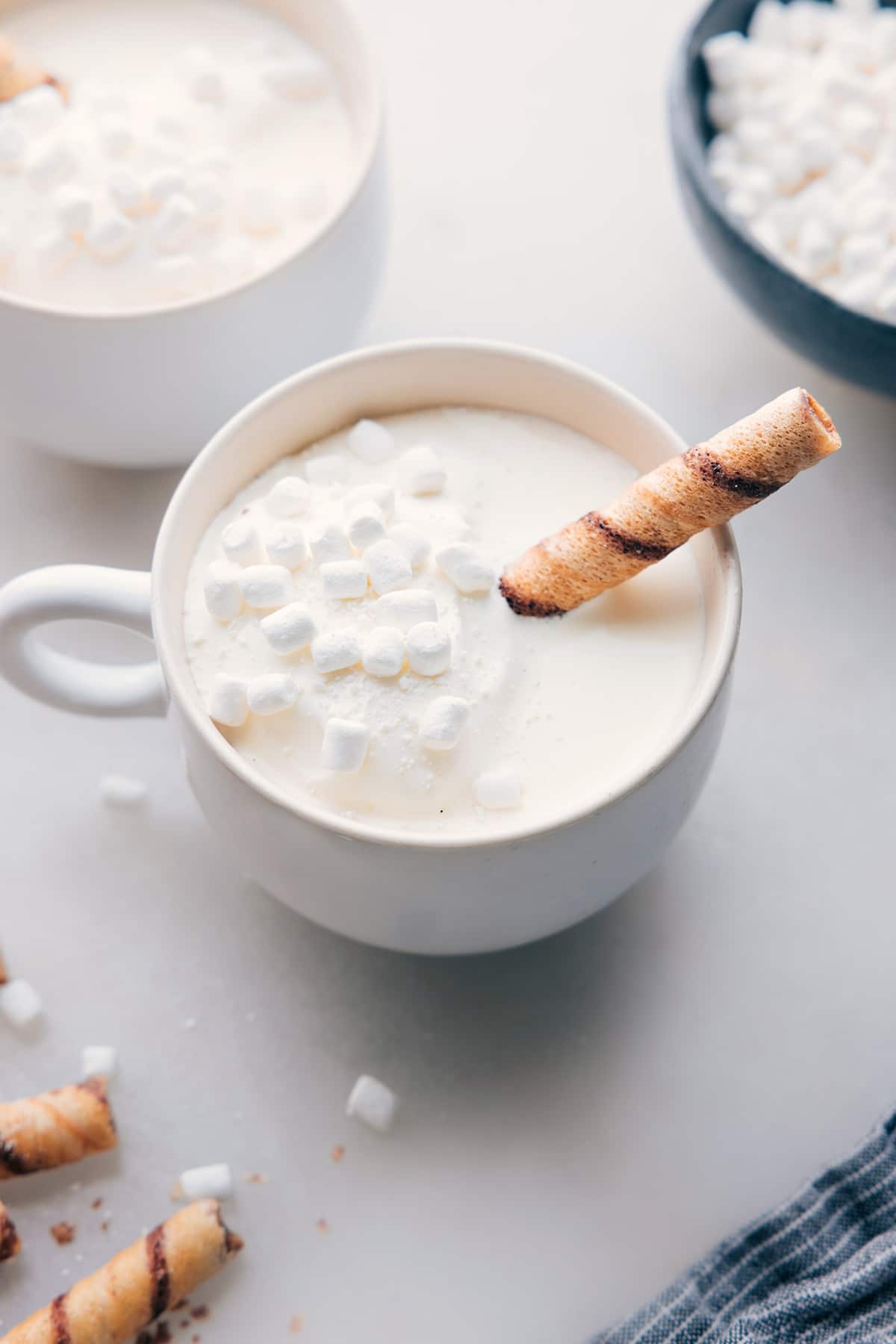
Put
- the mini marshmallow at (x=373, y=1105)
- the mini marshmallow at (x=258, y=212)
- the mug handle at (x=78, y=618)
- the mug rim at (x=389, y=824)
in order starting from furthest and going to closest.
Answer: the mini marshmallow at (x=258, y=212) → the mini marshmallow at (x=373, y=1105) → the mug handle at (x=78, y=618) → the mug rim at (x=389, y=824)

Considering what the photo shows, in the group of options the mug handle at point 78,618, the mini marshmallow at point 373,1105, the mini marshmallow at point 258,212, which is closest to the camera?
the mug handle at point 78,618

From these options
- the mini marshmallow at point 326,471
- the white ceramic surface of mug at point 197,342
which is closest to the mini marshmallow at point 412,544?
the mini marshmallow at point 326,471

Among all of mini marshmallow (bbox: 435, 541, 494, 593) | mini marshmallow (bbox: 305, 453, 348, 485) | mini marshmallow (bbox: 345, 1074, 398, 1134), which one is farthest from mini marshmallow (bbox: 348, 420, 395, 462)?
mini marshmallow (bbox: 345, 1074, 398, 1134)

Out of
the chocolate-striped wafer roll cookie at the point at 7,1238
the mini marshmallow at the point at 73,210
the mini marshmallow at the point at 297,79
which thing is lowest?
the chocolate-striped wafer roll cookie at the point at 7,1238

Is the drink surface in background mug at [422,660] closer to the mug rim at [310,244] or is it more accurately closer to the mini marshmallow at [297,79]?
the mug rim at [310,244]

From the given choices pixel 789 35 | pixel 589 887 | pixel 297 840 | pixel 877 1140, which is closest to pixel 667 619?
pixel 589 887

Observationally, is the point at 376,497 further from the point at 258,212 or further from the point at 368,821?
the point at 258,212
